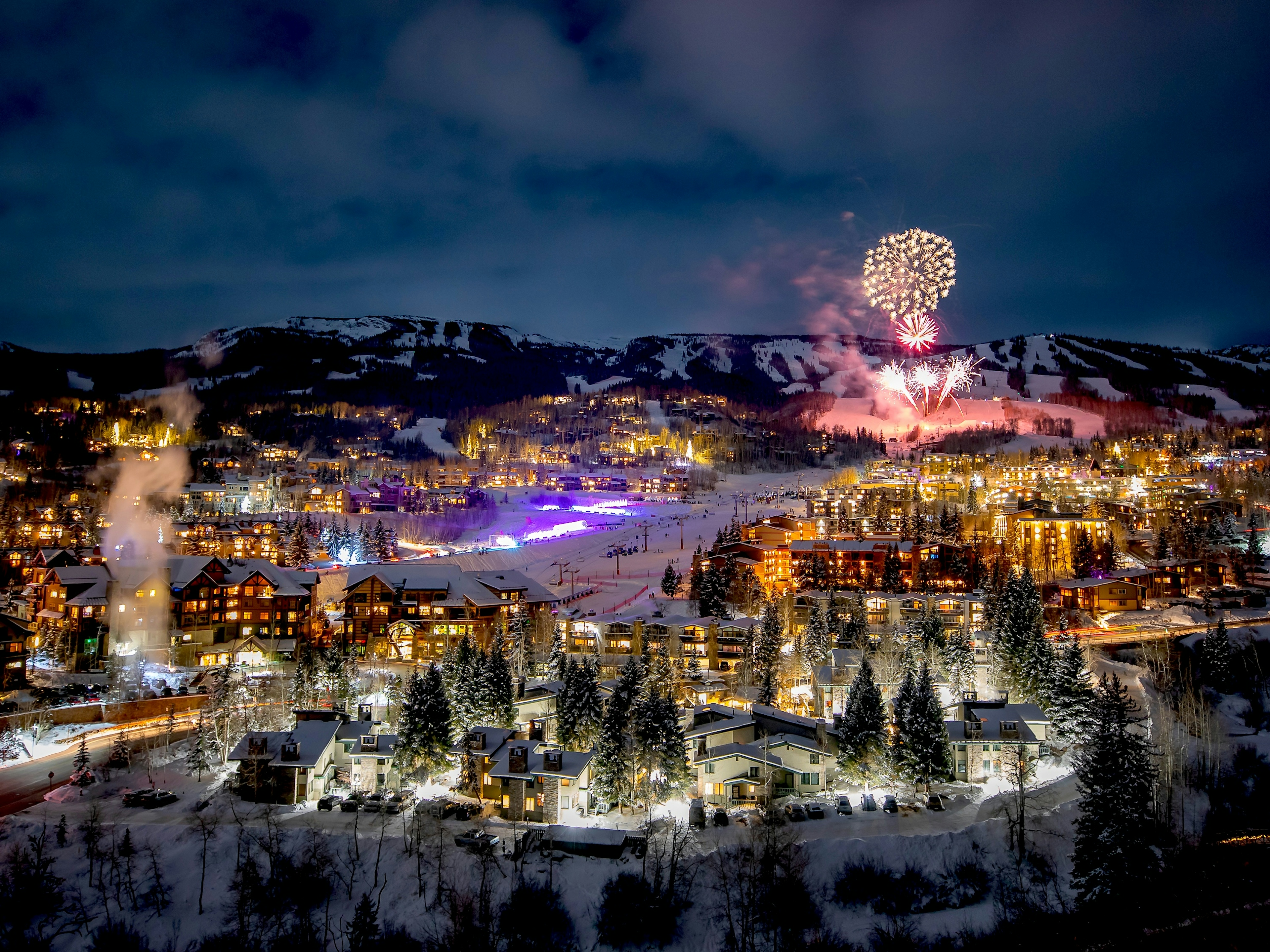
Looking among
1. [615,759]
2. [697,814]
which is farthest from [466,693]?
[697,814]

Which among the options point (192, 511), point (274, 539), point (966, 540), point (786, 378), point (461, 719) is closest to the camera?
point (461, 719)

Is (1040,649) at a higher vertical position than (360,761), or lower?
higher

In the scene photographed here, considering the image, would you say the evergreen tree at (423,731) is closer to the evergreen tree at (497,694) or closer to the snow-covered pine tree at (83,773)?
the evergreen tree at (497,694)

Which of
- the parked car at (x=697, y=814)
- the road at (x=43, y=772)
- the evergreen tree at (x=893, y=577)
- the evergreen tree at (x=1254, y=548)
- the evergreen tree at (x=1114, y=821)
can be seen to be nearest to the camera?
the evergreen tree at (x=1114, y=821)

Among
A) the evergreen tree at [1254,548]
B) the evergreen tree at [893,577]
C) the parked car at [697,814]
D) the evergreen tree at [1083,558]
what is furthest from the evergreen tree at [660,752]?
the evergreen tree at [1254,548]

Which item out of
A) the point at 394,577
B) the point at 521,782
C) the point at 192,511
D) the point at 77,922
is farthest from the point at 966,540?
the point at 192,511

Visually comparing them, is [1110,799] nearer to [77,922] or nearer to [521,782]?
[521,782]
